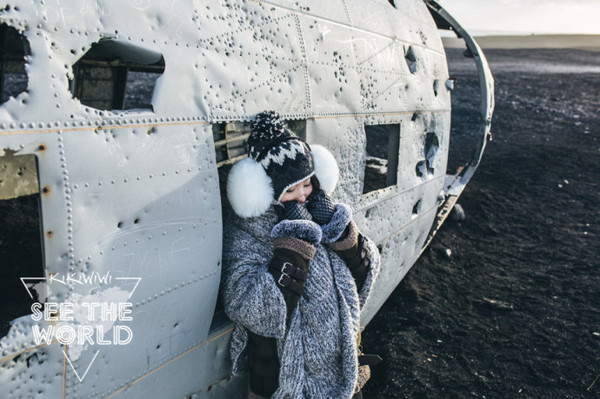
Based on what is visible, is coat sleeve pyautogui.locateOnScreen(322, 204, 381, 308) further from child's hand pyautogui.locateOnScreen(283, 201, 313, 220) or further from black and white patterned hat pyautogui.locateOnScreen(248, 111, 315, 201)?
black and white patterned hat pyautogui.locateOnScreen(248, 111, 315, 201)

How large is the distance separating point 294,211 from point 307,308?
23.8 inches

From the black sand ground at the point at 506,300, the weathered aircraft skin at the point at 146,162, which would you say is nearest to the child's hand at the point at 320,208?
the weathered aircraft skin at the point at 146,162

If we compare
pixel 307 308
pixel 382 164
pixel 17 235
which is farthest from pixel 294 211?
pixel 382 164

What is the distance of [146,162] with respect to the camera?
227 cm

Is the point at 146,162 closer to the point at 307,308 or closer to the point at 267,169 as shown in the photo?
the point at 267,169

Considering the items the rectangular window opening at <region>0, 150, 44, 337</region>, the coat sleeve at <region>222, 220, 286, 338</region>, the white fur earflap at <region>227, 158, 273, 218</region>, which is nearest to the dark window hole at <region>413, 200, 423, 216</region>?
the coat sleeve at <region>222, 220, 286, 338</region>

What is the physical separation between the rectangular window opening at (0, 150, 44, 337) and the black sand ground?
3554 mm

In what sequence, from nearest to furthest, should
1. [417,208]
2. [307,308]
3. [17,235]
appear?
[307,308], [417,208], [17,235]

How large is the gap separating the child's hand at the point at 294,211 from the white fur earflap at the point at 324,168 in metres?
0.37

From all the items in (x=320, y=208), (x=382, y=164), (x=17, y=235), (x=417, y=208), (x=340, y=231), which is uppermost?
(x=320, y=208)

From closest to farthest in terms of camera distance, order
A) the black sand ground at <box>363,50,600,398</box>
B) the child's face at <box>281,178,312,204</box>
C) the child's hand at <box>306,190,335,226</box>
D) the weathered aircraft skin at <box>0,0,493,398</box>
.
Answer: the weathered aircraft skin at <box>0,0,493,398</box> → the child's face at <box>281,178,312,204</box> → the child's hand at <box>306,190,335,226</box> → the black sand ground at <box>363,50,600,398</box>

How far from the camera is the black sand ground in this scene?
15.9ft

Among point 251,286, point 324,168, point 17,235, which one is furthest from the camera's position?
point 17,235

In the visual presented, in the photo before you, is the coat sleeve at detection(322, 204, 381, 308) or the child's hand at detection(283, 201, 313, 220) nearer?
the child's hand at detection(283, 201, 313, 220)
